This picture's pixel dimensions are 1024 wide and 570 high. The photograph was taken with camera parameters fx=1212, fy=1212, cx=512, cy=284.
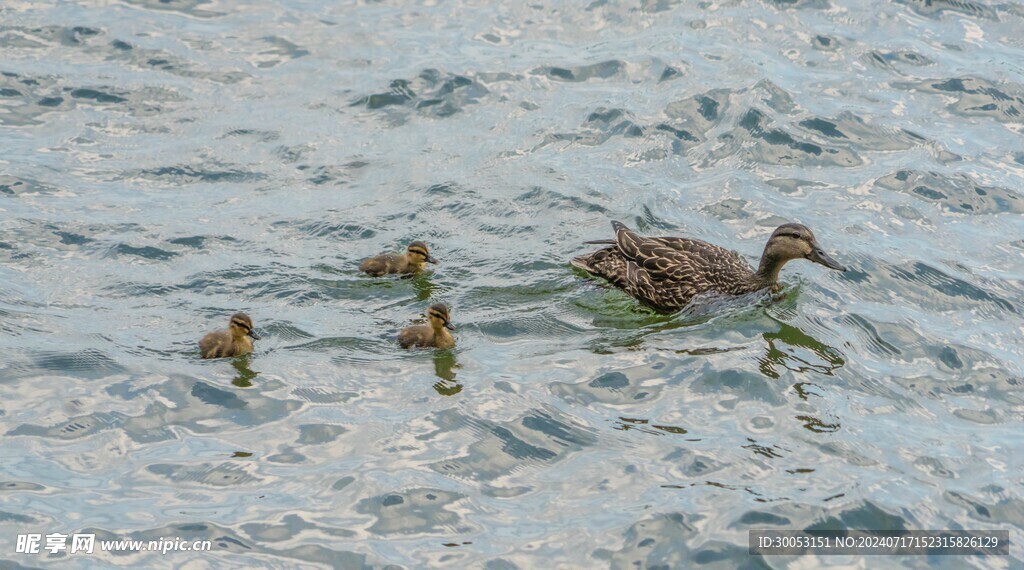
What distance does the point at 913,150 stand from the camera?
1282 centimetres

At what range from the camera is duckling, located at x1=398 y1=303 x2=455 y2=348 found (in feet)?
30.8

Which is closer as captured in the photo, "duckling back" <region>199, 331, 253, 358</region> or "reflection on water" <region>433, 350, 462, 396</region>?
"reflection on water" <region>433, 350, 462, 396</region>

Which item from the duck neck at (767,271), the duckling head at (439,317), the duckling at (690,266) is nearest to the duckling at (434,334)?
the duckling head at (439,317)

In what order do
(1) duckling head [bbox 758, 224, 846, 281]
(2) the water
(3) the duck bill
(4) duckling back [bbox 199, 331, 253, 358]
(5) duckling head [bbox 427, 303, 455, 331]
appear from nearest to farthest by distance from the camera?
(2) the water
(4) duckling back [bbox 199, 331, 253, 358]
(5) duckling head [bbox 427, 303, 455, 331]
(3) the duck bill
(1) duckling head [bbox 758, 224, 846, 281]

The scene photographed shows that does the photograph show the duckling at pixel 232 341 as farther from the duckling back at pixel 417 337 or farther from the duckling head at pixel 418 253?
the duckling head at pixel 418 253

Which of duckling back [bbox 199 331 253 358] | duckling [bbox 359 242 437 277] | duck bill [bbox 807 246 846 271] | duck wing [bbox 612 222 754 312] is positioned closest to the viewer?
duckling back [bbox 199 331 253 358]

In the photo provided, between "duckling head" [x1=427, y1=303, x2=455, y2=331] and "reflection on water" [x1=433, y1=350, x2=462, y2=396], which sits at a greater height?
"duckling head" [x1=427, y1=303, x2=455, y2=331]

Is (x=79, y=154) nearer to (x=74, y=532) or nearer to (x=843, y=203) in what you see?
(x=74, y=532)

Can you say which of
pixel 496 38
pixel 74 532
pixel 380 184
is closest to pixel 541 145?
pixel 380 184

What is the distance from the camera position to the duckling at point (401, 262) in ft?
34.4

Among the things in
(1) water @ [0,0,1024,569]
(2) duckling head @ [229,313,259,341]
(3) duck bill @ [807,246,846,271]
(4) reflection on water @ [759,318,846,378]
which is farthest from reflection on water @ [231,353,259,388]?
(3) duck bill @ [807,246,846,271]

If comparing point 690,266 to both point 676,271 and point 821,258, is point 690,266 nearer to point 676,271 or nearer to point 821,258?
point 676,271

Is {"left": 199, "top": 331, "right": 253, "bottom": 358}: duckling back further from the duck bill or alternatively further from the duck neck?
the duck bill

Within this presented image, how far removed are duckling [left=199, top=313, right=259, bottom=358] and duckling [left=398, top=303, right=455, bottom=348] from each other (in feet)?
3.88
